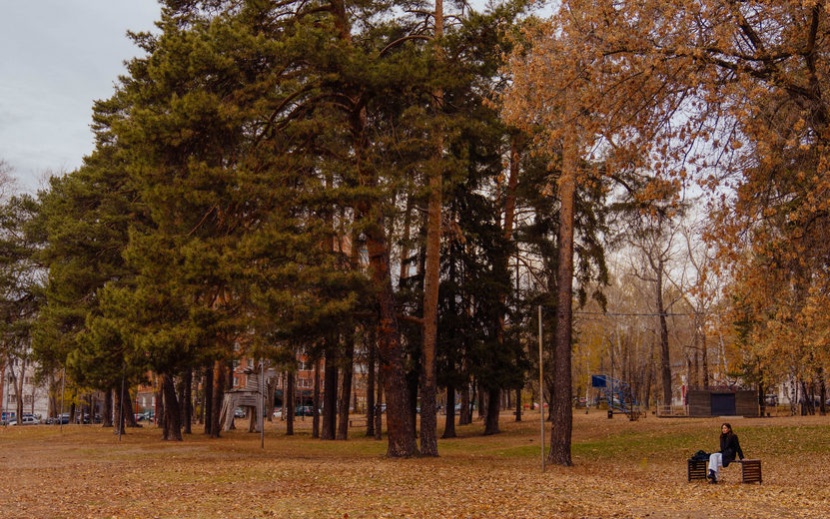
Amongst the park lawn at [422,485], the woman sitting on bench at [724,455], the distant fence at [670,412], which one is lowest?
the distant fence at [670,412]

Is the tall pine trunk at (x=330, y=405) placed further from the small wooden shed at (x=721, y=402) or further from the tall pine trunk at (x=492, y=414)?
the small wooden shed at (x=721, y=402)

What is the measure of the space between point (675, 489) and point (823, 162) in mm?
6497

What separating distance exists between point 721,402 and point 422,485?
91.3 ft

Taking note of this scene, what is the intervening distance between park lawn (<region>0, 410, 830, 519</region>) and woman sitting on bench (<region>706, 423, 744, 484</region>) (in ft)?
1.21

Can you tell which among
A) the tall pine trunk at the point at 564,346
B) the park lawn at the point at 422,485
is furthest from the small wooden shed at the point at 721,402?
the tall pine trunk at the point at 564,346

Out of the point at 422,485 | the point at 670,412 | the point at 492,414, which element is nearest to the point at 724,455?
the point at 422,485

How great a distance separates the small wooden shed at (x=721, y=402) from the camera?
38469 mm

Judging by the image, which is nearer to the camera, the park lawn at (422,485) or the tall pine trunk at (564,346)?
the park lawn at (422,485)

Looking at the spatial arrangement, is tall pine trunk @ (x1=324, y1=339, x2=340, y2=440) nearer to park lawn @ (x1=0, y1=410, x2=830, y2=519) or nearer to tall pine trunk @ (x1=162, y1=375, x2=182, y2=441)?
tall pine trunk @ (x1=162, y1=375, x2=182, y2=441)

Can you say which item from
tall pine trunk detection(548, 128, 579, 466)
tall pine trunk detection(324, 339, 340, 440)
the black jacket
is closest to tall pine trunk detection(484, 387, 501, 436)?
tall pine trunk detection(324, 339, 340, 440)

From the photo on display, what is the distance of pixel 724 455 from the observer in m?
15.9

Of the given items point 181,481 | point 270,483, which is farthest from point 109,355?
point 270,483

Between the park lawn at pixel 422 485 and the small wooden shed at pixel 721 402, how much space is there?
1245 cm

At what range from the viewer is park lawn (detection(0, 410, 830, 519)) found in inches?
467
